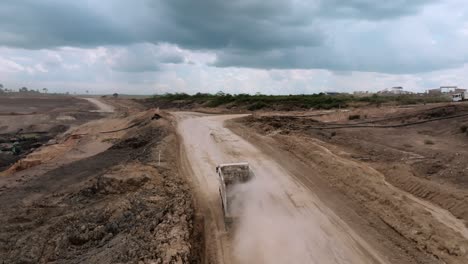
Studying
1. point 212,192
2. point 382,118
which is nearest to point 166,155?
point 212,192

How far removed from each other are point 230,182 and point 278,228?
108 inches

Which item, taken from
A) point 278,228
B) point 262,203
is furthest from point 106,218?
point 278,228

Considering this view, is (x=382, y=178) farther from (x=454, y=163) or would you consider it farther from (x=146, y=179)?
(x=146, y=179)

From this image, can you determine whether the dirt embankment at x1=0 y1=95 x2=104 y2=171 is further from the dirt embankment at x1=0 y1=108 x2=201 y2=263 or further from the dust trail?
the dust trail

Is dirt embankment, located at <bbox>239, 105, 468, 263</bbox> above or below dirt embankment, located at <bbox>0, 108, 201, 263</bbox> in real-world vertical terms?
above

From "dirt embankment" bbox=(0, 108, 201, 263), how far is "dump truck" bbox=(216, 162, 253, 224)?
4.01 feet

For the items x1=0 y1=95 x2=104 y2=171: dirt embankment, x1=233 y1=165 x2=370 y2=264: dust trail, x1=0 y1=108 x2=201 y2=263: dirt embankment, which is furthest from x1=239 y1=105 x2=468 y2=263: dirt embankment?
x1=0 y1=95 x2=104 y2=171: dirt embankment

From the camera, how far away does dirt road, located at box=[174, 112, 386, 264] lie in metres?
10.4

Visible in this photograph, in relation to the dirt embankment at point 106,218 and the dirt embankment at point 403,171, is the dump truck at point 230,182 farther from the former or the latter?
the dirt embankment at point 403,171

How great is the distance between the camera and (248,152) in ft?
74.5

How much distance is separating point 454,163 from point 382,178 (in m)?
3.78

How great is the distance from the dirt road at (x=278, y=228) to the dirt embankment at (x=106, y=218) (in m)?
0.84

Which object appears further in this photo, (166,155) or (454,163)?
(166,155)

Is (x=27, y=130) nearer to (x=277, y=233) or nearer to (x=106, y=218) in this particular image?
(x=106, y=218)
